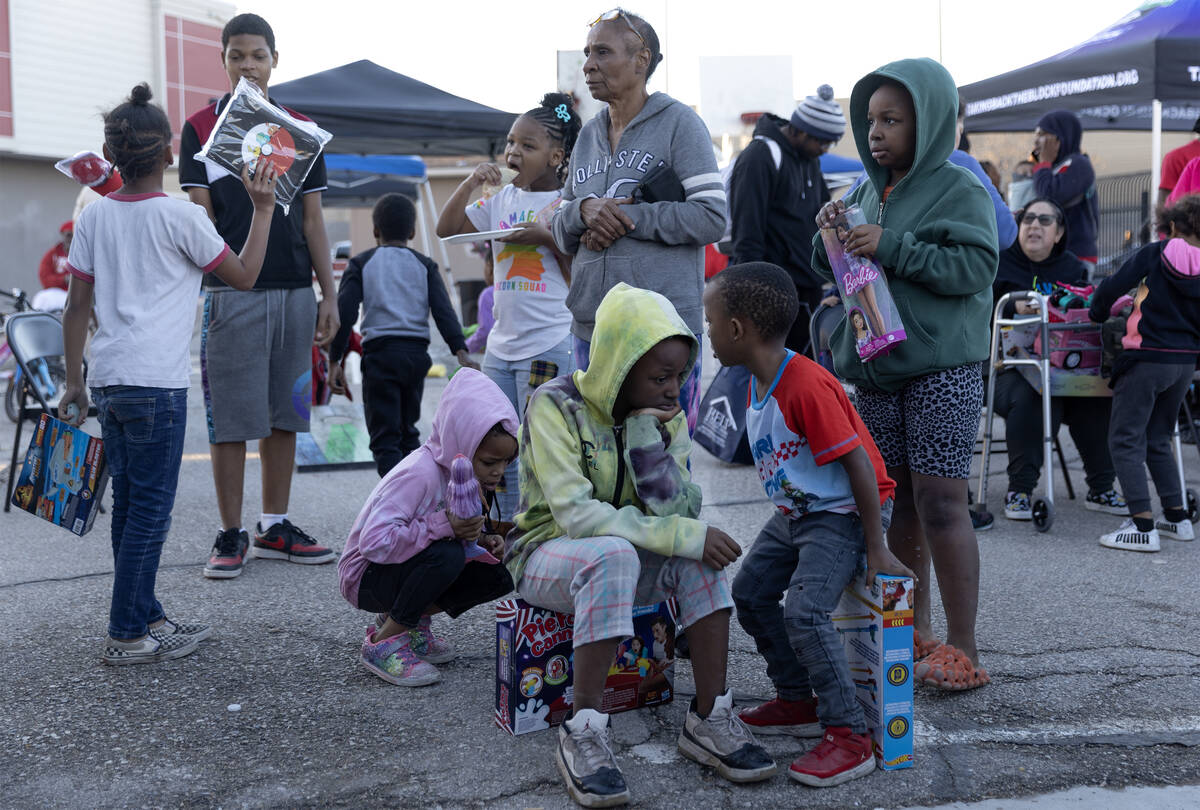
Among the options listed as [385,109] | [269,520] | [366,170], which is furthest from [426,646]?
[366,170]

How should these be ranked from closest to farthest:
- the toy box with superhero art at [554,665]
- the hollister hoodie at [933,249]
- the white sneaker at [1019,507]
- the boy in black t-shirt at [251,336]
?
the toy box with superhero art at [554,665] → the hollister hoodie at [933,249] → the boy in black t-shirt at [251,336] → the white sneaker at [1019,507]

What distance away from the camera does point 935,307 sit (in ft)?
10.7

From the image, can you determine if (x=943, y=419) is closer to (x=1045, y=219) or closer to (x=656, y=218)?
→ (x=656, y=218)

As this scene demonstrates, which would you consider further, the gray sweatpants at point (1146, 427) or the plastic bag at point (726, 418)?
the plastic bag at point (726, 418)

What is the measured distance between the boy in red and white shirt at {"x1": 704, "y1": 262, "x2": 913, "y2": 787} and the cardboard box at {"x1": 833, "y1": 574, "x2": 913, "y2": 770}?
0.04 meters

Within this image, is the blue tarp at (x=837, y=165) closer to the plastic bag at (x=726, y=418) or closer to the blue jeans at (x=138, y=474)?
the plastic bag at (x=726, y=418)

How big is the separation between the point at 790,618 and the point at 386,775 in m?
1.08

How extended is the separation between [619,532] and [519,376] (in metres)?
1.79

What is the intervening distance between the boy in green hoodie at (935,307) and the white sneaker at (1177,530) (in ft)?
7.86

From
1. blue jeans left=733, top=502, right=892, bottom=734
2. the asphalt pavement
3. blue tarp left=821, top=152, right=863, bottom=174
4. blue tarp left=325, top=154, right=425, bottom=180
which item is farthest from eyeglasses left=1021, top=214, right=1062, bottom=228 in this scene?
blue tarp left=325, top=154, right=425, bottom=180

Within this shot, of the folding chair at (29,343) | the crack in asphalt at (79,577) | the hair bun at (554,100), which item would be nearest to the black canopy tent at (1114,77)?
the hair bun at (554,100)

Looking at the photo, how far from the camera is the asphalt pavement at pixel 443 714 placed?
8.87ft

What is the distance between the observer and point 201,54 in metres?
28.8

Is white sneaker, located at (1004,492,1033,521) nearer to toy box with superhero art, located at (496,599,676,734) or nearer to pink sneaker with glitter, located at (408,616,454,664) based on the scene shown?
toy box with superhero art, located at (496,599,676,734)
